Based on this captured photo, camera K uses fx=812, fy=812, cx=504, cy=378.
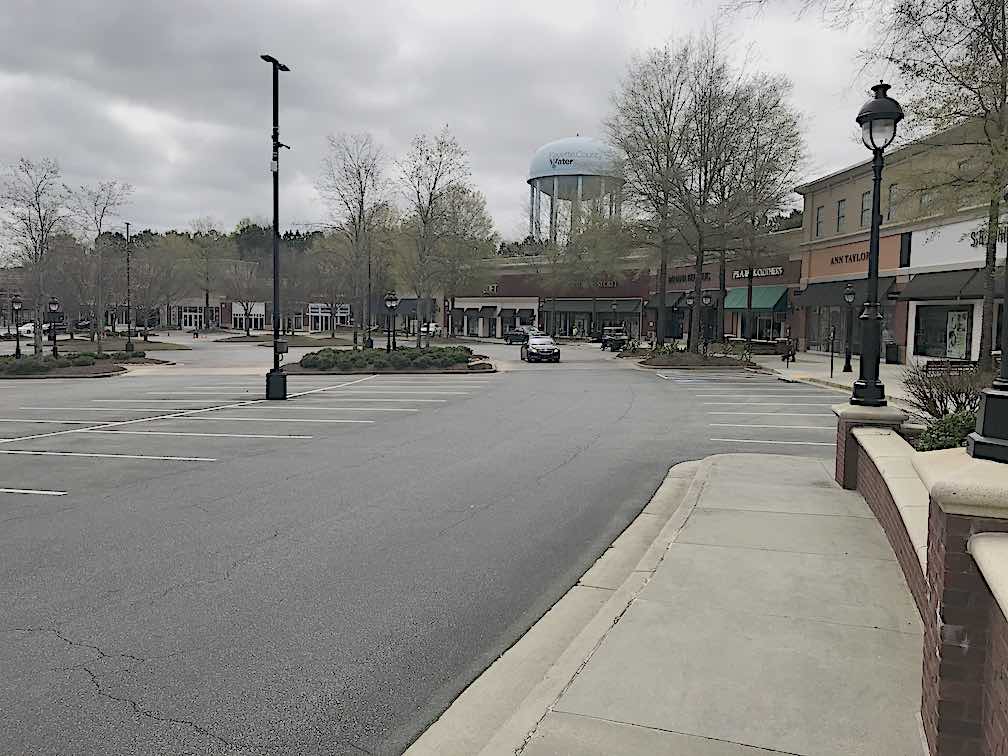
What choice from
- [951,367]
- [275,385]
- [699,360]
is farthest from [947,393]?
[699,360]

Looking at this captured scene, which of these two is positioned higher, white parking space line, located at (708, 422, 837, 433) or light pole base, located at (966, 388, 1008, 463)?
light pole base, located at (966, 388, 1008, 463)

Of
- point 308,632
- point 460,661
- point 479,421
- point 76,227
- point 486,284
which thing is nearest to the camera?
point 460,661

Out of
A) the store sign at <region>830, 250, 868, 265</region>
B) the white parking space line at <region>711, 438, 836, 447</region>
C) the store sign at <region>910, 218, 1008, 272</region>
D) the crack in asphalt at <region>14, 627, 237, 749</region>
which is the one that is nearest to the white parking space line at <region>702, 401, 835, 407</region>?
the white parking space line at <region>711, 438, 836, 447</region>

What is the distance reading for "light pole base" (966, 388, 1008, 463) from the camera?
12.8 feet

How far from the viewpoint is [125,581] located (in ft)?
19.9

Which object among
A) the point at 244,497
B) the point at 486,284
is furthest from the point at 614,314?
the point at 244,497

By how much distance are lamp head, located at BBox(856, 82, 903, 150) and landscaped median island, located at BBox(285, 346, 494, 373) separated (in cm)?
2239

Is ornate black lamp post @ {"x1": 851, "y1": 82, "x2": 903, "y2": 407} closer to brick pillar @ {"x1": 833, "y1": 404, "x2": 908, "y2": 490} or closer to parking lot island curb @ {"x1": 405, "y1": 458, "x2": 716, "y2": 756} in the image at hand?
brick pillar @ {"x1": 833, "y1": 404, "x2": 908, "y2": 490}

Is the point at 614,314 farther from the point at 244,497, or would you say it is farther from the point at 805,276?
the point at 244,497

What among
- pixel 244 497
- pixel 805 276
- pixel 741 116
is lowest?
pixel 244 497

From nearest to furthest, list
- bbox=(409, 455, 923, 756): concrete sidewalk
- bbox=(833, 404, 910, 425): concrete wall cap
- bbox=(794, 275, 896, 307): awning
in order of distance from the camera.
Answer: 1. bbox=(409, 455, 923, 756): concrete sidewalk
2. bbox=(833, 404, 910, 425): concrete wall cap
3. bbox=(794, 275, 896, 307): awning

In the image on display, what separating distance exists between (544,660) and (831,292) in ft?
134

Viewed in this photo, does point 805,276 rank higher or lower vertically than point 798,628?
higher

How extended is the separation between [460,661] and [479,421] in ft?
36.8
